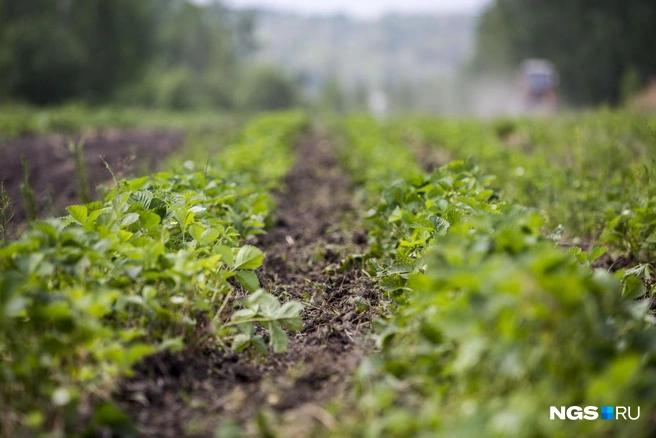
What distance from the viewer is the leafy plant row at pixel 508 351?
1.44 metres

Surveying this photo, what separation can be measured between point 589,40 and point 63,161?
40492mm

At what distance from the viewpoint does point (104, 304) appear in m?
1.83

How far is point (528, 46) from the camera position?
48469 millimetres

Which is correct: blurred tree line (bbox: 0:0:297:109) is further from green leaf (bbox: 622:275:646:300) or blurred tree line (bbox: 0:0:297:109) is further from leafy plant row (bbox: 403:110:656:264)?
green leaf (bbox: 622:275:646:300)

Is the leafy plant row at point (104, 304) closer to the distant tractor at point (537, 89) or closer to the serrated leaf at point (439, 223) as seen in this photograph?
the serrated leaf at point (439, 223)

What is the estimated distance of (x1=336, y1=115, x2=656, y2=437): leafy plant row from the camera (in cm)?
144

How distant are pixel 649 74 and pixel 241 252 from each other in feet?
143

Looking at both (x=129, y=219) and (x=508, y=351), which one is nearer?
(x=508, y=351)

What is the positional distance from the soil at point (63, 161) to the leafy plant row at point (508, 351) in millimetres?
3884

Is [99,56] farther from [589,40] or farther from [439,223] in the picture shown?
[439,223]

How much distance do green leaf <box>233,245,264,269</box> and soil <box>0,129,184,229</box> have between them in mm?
2880

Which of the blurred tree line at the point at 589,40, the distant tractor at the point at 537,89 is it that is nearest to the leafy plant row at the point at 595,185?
the distant tractor at the point at 537,89
